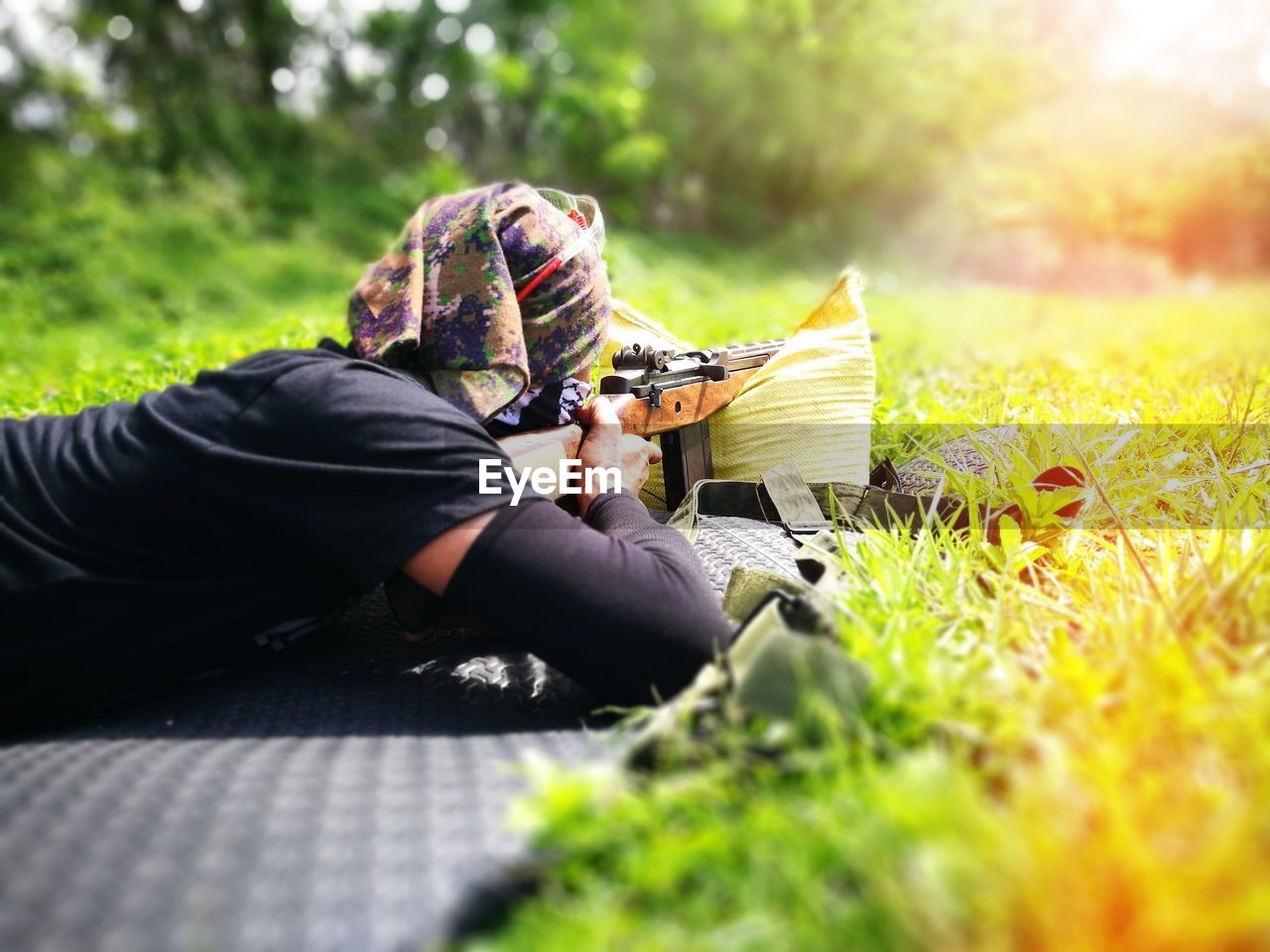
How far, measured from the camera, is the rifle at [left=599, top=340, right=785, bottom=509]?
8.48 feet

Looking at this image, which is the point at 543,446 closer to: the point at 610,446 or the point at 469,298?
the point at 610,446

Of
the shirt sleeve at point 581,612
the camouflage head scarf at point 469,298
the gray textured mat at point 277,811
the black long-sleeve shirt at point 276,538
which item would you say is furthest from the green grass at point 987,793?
the camouflage head scarf at point 469,298

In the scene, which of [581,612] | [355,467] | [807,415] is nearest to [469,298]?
[355,467]

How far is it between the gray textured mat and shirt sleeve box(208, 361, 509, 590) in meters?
0.35

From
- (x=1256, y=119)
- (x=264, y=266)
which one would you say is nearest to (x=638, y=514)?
(x=264, y=266)

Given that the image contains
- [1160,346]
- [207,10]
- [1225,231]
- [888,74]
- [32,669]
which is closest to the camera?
[32,669]

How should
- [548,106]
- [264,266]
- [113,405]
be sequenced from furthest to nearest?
[548,106] < [264,266] < [113,405]

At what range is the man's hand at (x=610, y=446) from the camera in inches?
92.7

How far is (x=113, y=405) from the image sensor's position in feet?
6.45

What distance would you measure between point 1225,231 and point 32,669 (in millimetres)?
17354

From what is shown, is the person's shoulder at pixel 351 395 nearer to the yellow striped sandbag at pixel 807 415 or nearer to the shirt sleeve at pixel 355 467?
the shirt sleeve at pixel 355 467

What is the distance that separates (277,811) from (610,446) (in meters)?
1.34

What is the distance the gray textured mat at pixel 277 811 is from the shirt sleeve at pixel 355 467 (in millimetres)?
345

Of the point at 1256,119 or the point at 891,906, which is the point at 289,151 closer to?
the point at 1256,119
